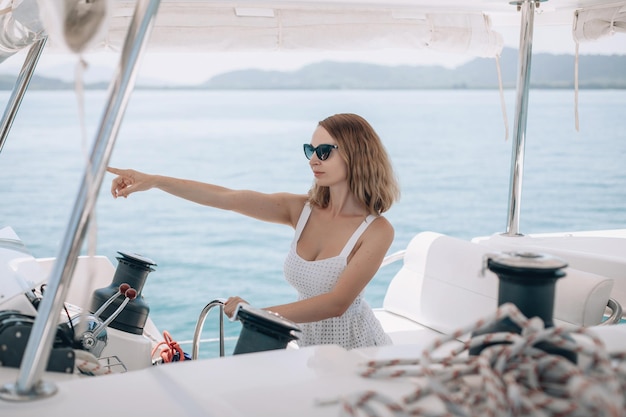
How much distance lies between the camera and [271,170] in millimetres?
20422

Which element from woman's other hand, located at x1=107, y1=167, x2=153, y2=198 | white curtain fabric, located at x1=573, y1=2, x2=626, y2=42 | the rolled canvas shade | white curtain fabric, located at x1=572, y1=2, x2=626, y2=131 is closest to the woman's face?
woman's other hand, located at x1=107, y1=167, x2=153, y2=198

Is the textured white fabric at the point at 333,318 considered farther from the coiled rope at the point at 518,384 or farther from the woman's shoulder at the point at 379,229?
the coiled rope at the point at 518,384

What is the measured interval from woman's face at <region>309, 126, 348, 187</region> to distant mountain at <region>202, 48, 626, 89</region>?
24463 millimetres

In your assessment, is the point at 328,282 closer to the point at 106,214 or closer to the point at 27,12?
the point at 27,12

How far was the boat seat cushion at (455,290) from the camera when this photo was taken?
250cm

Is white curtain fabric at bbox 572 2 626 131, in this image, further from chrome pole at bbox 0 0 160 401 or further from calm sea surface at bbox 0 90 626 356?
calm sea surface at bbox 0 90 626 356

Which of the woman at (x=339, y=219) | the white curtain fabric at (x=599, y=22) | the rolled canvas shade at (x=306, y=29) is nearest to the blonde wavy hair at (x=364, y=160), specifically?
the woman at (x=339, y=219)

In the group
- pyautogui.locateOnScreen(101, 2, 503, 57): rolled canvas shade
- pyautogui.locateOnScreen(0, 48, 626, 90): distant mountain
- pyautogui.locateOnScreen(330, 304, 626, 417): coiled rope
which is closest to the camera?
pyautogui.locateOnScreen(330, 304, 626, 417): coiled rope

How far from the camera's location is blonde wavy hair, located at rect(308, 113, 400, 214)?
8.81 ft

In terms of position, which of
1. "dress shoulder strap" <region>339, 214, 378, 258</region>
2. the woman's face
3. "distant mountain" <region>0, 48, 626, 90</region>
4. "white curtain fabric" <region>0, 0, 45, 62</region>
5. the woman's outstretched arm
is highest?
"distant mountain" <region>0, 48, 626, 90</region>

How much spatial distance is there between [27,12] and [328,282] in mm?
1251

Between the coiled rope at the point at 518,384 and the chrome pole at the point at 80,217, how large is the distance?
41cm

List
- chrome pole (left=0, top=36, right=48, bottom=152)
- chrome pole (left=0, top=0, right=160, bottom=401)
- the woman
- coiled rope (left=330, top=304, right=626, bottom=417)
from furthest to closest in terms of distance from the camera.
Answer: the woman
chrome pole (left=0, top=36, right=48, bottom=152)
chrome pole (left=0, top=0, right=160, bottom=401)
coiled rope (left=330, top=304, right=626, bottom=417)

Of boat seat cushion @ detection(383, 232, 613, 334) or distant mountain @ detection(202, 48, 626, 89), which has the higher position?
distant mountain @ detection(202, 48, 626, 89)
